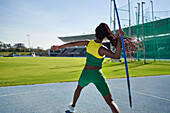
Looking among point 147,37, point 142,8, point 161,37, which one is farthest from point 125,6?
point 161,37

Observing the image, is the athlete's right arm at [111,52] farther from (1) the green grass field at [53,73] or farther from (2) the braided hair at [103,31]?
(1) the green grass field at [53,73]

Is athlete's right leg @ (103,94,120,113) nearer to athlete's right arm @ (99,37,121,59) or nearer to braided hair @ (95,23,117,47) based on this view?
athlete's right arm @ (99,37,121,59)

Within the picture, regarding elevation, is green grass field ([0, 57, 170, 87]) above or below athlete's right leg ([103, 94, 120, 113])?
below

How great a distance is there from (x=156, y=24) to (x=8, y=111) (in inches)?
936

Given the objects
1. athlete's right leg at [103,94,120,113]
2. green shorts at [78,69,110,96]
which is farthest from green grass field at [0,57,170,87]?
athlete's right leg at [103,94,120,113]

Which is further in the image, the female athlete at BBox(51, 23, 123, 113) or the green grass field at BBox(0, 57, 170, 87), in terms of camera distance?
the green grass field at BBox(0, 57, 170, 87)

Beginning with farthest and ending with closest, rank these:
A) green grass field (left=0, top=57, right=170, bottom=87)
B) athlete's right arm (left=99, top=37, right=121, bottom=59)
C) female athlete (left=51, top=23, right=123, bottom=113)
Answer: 1. green grass field (left=0, top=57, right=170, bottom=87)
2. female athlete (left=51, top=23, right=123, bottom=113)
3. athlete's right arm (left=99, top=37, right=121, bottom=59)

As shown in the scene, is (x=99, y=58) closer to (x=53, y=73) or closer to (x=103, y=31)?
(x=103, y=31)

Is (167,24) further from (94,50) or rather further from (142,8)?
(94,50)

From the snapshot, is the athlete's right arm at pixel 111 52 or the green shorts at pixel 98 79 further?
the green shorts at pixel 98 79

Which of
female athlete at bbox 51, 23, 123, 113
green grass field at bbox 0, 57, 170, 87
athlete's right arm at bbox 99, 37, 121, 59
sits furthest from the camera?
green grass field at bbox 0, 57, 170, 87

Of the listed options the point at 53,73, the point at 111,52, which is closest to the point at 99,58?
the point at 111,52

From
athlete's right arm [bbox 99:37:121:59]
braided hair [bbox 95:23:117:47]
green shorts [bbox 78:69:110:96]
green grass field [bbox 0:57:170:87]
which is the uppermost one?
braided hair [bbox 95:23:117:47]

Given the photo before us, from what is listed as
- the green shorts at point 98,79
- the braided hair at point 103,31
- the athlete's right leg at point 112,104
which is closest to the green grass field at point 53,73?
the green shorts at point 98,79
